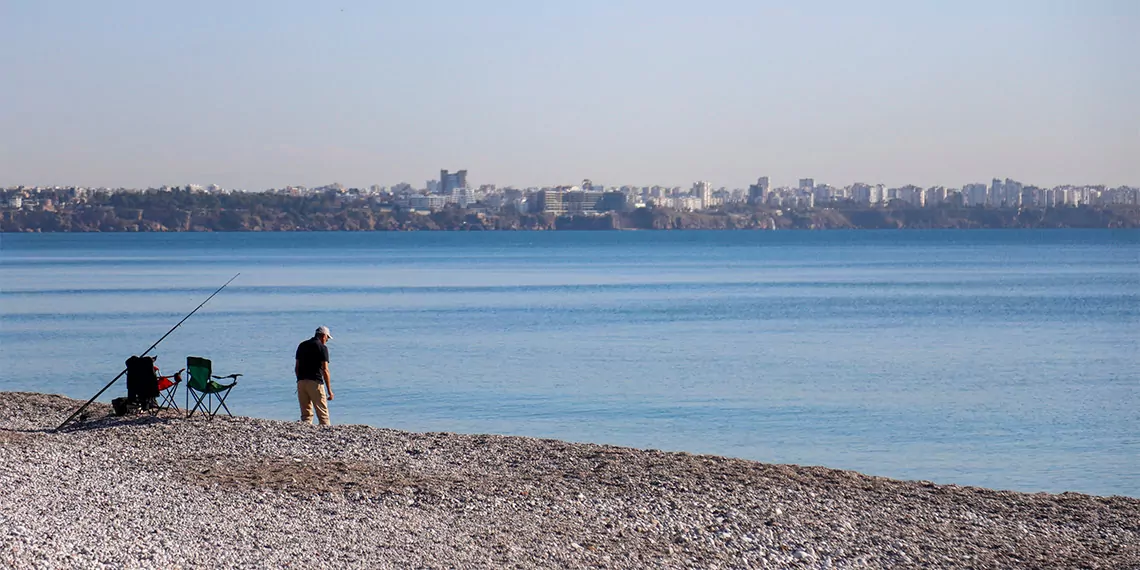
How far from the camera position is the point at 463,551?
8398 mm

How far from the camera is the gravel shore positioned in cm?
828

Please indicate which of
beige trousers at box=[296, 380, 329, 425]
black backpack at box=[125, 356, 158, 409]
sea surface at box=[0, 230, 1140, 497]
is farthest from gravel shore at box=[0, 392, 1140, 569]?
sea surface at box=[0, 230, 1140, 497]

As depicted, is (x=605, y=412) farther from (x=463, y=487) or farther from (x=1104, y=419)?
(x=463, y=487)

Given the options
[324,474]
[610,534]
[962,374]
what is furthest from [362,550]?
[962,374]

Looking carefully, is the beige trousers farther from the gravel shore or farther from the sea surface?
the sea surface

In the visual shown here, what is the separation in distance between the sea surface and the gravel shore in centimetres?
400

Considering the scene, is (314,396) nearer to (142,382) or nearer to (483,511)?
(142,382)

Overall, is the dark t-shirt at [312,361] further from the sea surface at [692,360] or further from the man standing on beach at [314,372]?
the sea surface at [692,360]

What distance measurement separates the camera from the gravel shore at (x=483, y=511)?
8281mm

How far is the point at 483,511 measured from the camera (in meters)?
9.66

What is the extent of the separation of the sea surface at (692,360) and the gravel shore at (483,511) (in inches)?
157

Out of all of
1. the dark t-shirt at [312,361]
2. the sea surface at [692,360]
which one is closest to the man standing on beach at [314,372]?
the dark t-shirt at [312,361]

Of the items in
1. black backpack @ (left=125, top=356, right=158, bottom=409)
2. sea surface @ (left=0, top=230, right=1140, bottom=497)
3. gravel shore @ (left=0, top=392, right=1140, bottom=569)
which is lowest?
sea surface @ (left=0, top=230, right=1140, bottom=497)

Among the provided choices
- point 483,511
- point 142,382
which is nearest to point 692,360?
point 142,382
